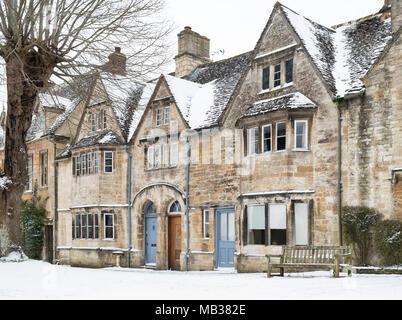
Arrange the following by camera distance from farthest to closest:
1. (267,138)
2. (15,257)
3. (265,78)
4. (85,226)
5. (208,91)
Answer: (85,226)
(208,91)
(265,78)
(267,138)
(15,257)

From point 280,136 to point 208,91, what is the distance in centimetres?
728

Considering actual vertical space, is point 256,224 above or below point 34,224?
above

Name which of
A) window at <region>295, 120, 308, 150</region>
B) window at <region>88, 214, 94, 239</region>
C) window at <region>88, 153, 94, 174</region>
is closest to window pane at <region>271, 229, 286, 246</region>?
window at <region>295, 120, 308, 150</region>

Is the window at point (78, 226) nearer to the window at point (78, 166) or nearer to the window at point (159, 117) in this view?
the window at point (78, 166)

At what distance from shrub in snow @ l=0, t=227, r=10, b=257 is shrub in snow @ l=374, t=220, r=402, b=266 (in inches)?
496

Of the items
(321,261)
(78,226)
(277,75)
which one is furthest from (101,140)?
(321,261)

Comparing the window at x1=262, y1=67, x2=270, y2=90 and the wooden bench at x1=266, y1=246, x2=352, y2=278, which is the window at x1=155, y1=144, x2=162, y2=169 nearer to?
the window at x1=262, y1=67, x2=270, y2=90

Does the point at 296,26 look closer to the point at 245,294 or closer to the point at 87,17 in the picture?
the point at 87,17

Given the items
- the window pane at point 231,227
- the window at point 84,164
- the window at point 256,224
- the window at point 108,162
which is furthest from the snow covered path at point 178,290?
the window at point 84,164

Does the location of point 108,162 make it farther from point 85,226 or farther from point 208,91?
point 208,91

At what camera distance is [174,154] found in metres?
26.8

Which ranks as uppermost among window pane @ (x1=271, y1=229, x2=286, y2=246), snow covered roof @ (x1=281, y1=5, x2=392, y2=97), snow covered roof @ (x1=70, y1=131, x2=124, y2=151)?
snow covered roof @ (x1=281, y1=5, x2=392, y2=97)

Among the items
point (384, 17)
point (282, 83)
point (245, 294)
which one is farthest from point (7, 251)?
point (384, 17)

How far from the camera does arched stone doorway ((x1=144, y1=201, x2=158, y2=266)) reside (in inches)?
1089
